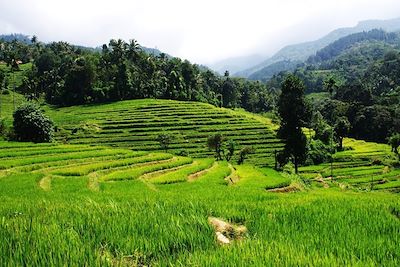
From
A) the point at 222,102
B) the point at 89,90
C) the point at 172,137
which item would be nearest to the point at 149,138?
the point at 172,137

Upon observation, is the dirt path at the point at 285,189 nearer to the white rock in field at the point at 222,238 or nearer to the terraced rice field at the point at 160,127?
the white rock in field at the point at 222,238

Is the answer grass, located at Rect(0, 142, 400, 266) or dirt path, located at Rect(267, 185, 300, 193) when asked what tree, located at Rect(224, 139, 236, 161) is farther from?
grass, located at Rect(0, 142, 400, 266)

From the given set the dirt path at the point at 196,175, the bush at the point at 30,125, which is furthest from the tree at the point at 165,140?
the dirt path at the point at 196,175

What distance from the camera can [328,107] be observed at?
141625mm

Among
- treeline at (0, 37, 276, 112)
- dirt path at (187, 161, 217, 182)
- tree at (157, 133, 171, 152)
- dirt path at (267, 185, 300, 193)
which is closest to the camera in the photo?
dirt path at (267, 185, 300, 193)

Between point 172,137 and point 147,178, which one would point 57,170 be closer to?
point 147,178

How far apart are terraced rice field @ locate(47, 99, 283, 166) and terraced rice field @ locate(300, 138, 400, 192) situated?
12.6m

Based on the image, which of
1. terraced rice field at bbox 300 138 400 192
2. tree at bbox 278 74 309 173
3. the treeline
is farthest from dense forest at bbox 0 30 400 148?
tree at bbox 278 74 309 173

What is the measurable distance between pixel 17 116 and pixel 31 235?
5960 centimetres

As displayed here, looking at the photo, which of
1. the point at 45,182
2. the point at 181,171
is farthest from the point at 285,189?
the point at 45,182

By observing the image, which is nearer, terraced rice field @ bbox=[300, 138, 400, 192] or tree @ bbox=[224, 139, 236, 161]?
terraced rice field @ bbox=[300, 138, 400, 192]

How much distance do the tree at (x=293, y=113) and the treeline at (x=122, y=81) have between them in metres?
82.0

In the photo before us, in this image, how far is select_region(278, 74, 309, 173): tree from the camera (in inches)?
1960

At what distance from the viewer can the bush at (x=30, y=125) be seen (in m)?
58.9
